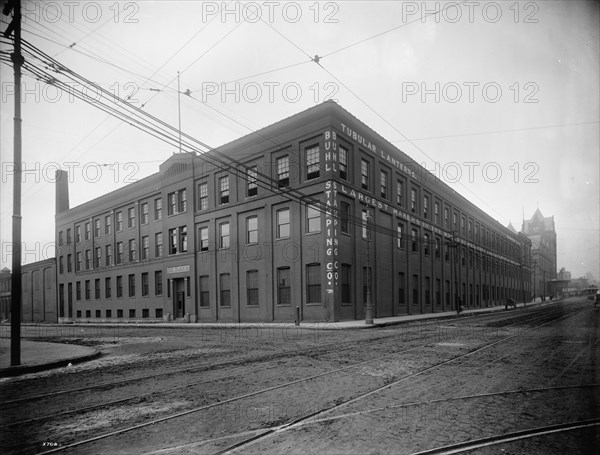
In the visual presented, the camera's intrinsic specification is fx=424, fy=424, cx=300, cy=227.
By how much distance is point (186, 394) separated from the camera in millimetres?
6961

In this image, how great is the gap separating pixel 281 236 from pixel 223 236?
6.19 meters

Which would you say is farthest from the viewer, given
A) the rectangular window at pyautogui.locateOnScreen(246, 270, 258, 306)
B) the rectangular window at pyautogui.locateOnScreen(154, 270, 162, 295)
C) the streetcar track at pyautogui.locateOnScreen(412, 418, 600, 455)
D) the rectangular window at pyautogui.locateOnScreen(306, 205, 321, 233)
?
the rectangular window at pyautogui.locateOnScreen(154, 270, 162, 295)

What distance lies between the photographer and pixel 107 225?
4553cm

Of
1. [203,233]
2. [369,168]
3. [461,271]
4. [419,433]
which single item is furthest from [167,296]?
[419,433]

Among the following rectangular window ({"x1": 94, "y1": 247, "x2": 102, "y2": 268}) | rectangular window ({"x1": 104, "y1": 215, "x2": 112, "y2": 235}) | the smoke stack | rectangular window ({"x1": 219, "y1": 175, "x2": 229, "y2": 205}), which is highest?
the smoke stack

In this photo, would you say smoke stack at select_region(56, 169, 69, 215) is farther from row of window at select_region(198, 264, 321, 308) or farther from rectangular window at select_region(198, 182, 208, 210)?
row of window at select_region(198, 264, 321, 308)

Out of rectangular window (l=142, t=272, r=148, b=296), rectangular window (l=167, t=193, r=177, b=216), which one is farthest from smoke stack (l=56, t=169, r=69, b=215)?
rectangular window (l=167, t=193, r=177, b=216)

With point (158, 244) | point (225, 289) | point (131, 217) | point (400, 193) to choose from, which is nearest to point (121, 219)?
point (131, 217)

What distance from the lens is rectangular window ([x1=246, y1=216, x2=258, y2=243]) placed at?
2978 centimetres

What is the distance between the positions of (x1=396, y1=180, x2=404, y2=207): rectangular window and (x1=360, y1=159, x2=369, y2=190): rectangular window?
16.8ft

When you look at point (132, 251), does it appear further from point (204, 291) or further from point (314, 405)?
point (314, 405)

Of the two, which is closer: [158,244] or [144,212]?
[158,244]

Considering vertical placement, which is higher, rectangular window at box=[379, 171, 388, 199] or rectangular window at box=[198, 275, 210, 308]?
rectangular window at box=[379, 171, 388, 199]

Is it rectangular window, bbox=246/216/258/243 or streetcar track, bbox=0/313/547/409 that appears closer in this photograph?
streetcar track, bbox=0/313/547/409
